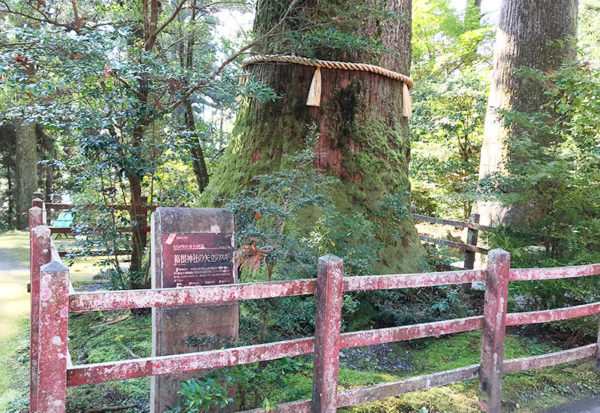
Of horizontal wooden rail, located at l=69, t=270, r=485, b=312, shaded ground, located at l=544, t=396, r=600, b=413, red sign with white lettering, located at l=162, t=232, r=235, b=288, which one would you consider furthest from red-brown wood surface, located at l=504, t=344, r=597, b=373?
red sign with white lettering, located at l=162, t=232, r=235, b=288

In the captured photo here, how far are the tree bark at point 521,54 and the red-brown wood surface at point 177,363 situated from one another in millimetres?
6428

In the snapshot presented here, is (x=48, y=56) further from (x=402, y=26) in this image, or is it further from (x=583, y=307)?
(x=583, y=307)

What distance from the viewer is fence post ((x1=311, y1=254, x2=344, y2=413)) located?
251cm

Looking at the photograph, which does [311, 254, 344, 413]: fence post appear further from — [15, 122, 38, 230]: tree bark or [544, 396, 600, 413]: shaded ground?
[15, 122, 38, 230]: tree bark

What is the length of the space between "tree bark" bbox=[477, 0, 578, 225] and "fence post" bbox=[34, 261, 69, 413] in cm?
748

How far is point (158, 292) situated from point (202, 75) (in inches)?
108

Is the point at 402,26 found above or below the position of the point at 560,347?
above

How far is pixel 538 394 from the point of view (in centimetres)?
363

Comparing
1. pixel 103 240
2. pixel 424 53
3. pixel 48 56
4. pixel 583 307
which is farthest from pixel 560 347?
pixel 424 53

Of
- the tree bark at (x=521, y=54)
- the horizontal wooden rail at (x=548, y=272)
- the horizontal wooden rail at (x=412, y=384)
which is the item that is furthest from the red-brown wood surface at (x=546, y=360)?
the tree bark at (x=521, y=54)

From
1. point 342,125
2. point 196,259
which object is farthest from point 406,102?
point 196,259

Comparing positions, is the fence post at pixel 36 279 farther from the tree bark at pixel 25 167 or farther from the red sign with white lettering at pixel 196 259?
the tree bark at pixel 25 167

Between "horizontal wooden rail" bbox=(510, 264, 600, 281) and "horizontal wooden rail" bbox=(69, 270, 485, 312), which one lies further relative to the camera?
"horizontal wooden rail" bbox=(510, 264, 600, 281)

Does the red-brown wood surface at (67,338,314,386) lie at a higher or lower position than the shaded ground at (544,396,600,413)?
higher
